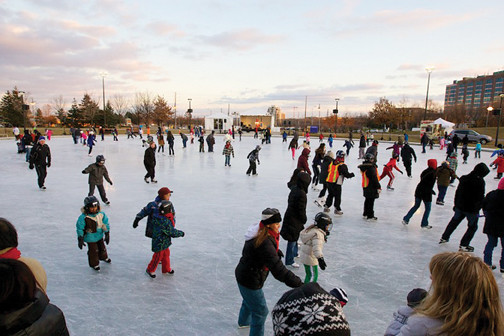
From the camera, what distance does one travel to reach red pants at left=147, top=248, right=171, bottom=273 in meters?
4.09

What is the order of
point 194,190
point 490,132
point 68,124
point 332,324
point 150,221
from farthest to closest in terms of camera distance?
point 68,124 < point 490,132 < point 194,190 < point 150,221 < point 332,324

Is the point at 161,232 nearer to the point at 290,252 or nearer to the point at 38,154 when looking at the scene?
the point at 290,252

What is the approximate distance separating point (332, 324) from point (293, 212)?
3076mm

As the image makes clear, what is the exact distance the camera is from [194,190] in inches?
361

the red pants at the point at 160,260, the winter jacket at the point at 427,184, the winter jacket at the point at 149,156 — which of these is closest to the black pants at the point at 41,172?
the winter jacket at the point at 149,156

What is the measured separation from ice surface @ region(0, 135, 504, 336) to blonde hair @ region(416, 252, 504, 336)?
86 centimetres

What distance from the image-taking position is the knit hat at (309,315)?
1.21m

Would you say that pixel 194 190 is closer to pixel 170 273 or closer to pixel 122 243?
pixel 122 243

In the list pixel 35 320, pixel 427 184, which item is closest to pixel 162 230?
pixel 35 320

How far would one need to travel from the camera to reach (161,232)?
13.1 feet

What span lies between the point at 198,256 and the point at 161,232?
1051 millimetres

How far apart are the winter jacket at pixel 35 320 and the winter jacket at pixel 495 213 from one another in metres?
5.03

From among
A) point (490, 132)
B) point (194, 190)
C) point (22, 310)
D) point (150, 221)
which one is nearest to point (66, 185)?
point (194, 190)

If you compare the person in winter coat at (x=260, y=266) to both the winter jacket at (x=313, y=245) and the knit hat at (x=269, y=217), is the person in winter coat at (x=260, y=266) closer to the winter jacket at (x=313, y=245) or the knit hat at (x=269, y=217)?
the knit hat at (x=269, y=217)
